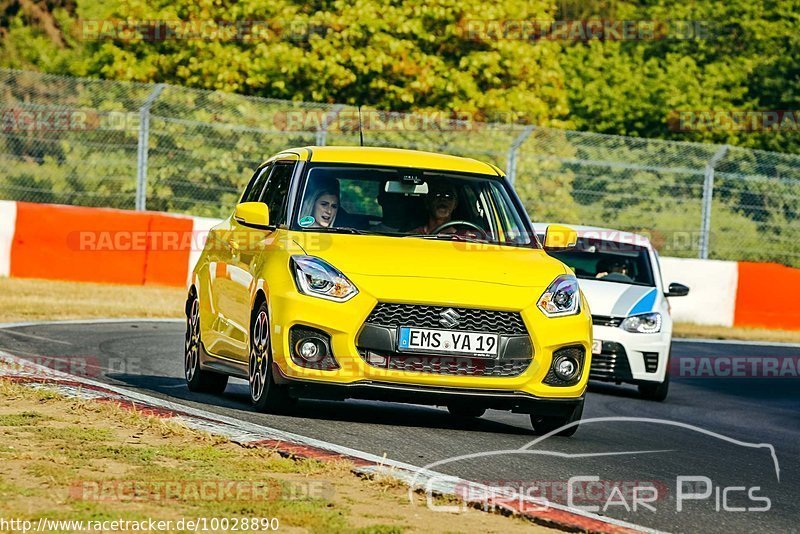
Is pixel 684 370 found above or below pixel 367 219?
below

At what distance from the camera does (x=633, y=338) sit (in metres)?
14.1

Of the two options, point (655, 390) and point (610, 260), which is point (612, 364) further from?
point (610, 260)

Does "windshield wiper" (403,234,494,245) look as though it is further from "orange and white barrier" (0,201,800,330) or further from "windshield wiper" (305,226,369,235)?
"orange and white barrier" (0,201,800,330)

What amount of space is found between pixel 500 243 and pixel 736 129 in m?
36.8

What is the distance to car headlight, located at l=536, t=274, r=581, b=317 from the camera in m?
9.21

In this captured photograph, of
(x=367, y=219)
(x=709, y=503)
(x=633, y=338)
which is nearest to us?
(x=709, y=503)

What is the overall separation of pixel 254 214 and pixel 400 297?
1358mm

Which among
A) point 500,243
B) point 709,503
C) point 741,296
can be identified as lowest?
point 741,296

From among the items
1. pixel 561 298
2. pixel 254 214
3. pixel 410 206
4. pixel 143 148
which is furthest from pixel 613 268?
pixel 143 148

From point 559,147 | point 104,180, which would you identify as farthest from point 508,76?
point 104,180

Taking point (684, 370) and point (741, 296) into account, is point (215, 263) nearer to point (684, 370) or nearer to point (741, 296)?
point (684, 370)

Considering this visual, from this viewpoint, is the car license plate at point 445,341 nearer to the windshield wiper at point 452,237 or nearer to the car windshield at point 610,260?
the windshield wiper at point 452,237

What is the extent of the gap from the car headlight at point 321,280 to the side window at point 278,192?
2.68 feet

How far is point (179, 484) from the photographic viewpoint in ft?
21.1
